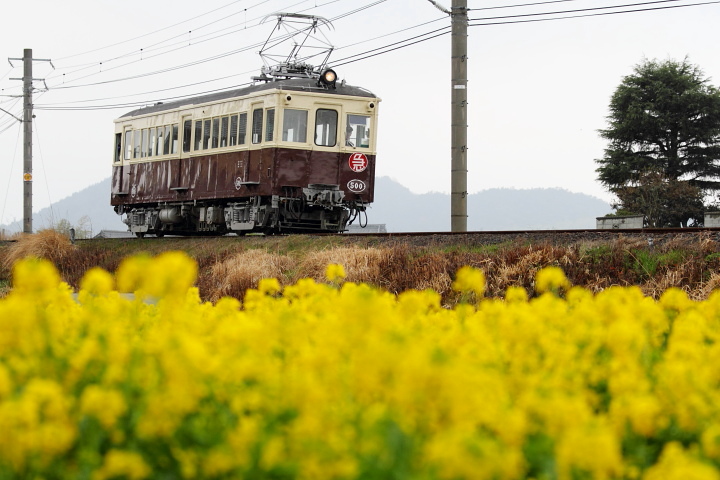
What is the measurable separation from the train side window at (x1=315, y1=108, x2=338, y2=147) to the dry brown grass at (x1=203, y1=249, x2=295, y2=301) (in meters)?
4.54

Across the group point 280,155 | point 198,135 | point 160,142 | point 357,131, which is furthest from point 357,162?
point 160,142

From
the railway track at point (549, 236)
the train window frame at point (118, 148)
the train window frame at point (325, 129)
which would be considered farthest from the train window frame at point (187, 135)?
the railway track at point (549, 236)

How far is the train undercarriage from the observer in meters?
20.1

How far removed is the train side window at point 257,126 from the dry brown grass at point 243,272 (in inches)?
164

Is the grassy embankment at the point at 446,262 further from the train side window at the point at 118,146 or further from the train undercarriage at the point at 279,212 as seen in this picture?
the train side window at the point at 118,146

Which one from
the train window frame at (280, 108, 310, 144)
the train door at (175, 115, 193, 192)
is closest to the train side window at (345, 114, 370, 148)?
the train window frame at (280, 108, 310, 144)

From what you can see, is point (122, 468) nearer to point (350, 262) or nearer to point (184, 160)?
point (350, 262)

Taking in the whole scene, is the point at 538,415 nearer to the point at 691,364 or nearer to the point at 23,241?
the point at 691,364

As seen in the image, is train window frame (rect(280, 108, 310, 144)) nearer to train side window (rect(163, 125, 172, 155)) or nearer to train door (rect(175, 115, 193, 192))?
train door (rect(175, 115, 193, 192))

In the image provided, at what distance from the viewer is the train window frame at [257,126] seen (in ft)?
65.0

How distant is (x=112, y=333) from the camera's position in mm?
2906

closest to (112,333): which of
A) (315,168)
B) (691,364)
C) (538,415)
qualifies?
(538,415)

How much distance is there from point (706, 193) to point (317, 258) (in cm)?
3188

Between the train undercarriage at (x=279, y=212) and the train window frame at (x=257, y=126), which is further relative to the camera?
the train undercarriage at (x=279, y=212)
